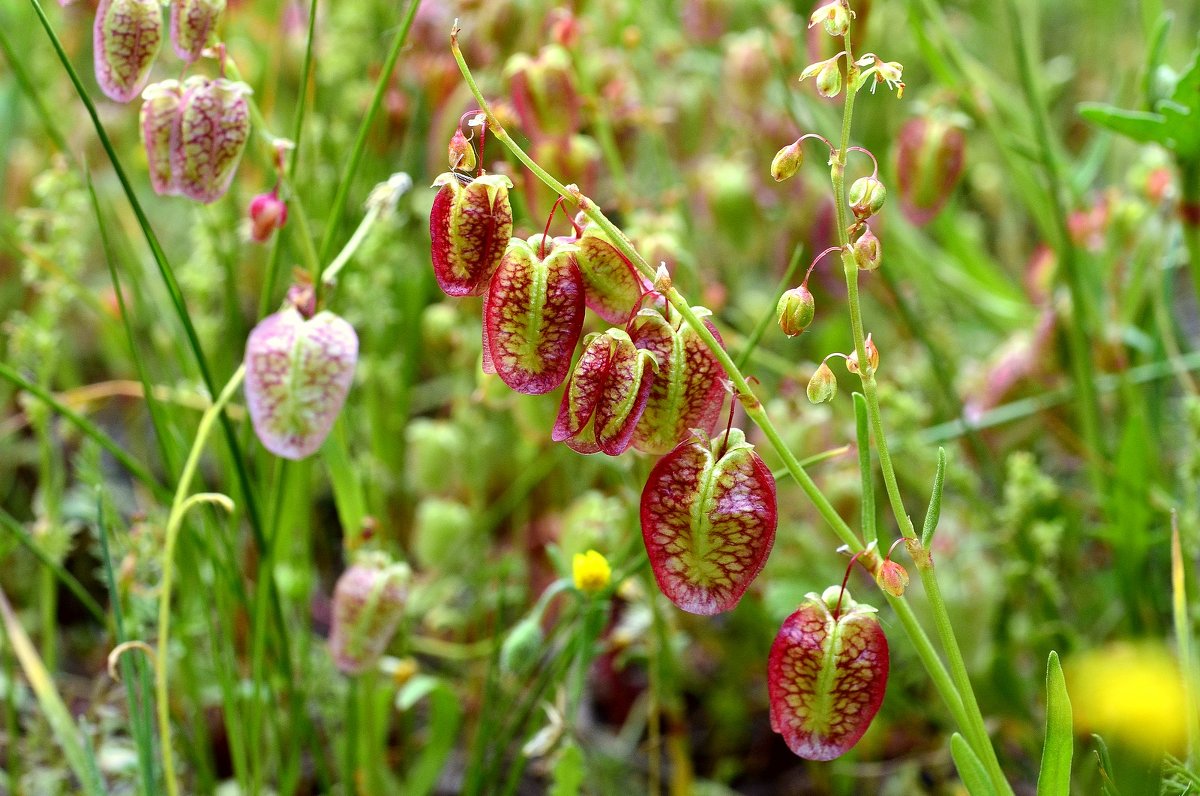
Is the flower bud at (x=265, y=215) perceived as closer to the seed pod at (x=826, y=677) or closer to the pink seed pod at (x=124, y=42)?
the pink seed pod at (x=124, y=42)

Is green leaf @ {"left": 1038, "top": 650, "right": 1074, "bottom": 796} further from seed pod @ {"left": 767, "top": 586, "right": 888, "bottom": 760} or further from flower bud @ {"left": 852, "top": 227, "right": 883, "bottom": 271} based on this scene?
flower bud @ {"left": 852, "top": 227, "right": 883, "bottom": 271}

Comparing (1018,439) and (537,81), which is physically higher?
(537,81)

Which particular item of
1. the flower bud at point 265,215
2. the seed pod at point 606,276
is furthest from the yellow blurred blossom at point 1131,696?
the flower bud at point 265,215

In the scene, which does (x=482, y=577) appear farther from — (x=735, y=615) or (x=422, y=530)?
(x=735, y=615)

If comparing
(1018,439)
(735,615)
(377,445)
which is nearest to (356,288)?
(377,445)

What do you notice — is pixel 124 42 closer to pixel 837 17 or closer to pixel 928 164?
pixel 837 17
